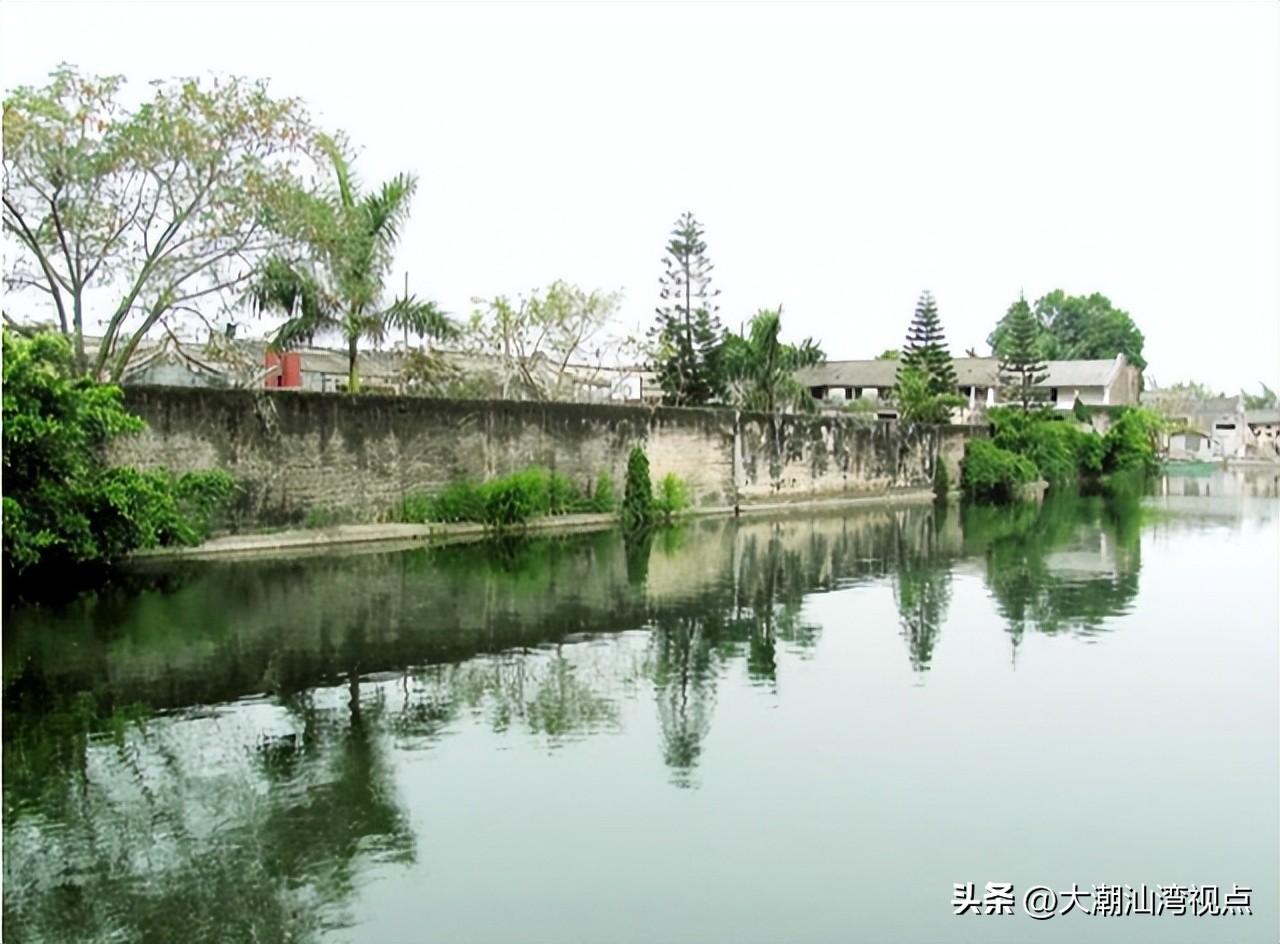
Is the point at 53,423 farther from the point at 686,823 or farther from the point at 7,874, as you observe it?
the point at 686,823

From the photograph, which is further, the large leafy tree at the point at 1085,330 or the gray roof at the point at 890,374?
the large leafy tree at the point at 1085,330

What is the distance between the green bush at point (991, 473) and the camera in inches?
1191

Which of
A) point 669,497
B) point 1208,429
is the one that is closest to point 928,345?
point 669,497

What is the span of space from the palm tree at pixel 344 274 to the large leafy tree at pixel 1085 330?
Result: 47505 millimetres

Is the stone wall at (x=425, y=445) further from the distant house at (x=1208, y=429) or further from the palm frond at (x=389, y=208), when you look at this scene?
the distant house at (x=1208, y=429)

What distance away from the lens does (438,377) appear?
22.5 metres

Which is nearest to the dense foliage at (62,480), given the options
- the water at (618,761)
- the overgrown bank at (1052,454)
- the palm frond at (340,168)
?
the water at (618,761)


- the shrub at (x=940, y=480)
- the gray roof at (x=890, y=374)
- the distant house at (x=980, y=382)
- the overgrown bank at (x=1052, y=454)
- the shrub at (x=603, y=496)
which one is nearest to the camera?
the shrub at (x=603, y=496)

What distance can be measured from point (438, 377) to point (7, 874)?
1849cm

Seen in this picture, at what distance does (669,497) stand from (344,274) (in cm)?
770

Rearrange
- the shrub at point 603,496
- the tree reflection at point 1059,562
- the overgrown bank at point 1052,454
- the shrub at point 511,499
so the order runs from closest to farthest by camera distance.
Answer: the tree reflection at point 1059,562
the shrub at point 511,499
the shrub at point 603,496
the overgrown bank at point 1052,454

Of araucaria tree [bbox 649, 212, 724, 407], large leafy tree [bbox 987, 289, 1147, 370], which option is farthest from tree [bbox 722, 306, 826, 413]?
large leafy tree [bbox 987, 289, 1147, 370]

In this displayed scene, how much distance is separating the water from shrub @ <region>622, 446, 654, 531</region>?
832 centimetres

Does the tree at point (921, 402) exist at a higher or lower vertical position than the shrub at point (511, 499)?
higher
